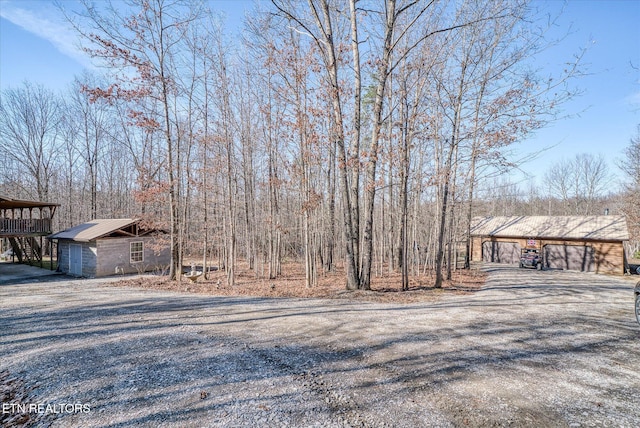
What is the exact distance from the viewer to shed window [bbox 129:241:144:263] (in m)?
17.8

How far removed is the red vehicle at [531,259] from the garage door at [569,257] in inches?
58.6

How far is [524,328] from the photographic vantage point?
572cm

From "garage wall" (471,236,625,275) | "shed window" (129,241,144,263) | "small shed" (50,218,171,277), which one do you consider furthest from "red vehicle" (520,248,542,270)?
"shed window" (129,241,144,263)

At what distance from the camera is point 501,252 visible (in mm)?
24359

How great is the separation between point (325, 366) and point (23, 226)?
22918mm

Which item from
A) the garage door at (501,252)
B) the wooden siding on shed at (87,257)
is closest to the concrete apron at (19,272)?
the wooden siding on shed at (87,257)

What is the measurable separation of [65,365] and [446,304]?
25.5 ft

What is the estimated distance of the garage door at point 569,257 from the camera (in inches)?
779

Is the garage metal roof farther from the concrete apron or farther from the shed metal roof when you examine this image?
the concrete apron

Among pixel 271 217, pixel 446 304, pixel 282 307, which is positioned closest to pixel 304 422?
pixel 282 307

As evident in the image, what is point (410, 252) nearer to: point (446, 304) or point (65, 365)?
point (446, 304)

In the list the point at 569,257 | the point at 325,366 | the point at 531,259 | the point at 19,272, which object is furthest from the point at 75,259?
the point at 569,257

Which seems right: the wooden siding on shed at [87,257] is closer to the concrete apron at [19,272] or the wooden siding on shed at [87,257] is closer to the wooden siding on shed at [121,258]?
the wooden siding on shed at [121,258]

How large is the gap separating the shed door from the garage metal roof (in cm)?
2694
